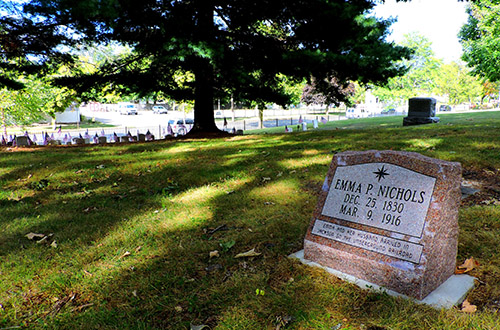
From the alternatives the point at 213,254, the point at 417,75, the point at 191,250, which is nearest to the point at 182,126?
the point at 191,250

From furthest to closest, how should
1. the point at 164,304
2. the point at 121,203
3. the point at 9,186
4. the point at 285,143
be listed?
the point at 285,143 < the point at 9,186 < the point at 121,203 < the point at 164,304

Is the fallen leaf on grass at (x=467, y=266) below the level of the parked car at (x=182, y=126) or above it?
above

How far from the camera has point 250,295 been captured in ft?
9.34

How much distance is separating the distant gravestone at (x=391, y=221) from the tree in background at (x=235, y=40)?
7.36 metres

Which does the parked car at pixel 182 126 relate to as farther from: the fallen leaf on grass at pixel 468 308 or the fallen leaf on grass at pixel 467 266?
the fallen leaf on grass at pixel 468 308

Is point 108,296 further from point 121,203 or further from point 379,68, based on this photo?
point 379,68

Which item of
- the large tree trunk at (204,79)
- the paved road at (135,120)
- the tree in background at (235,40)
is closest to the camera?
the tree in background at (235,40)

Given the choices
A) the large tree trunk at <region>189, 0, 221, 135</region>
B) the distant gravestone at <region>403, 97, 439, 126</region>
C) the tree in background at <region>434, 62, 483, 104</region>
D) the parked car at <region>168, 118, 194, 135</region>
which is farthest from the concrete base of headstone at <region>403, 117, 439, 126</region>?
the tree in background at <region>434, 62, 483, 104</region>

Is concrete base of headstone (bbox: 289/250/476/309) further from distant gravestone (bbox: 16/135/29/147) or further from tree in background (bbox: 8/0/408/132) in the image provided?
distant gravestone (bbox: 16/135/29/147)

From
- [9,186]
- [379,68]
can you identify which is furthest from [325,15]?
[9,186]

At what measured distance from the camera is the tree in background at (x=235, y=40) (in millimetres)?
9773

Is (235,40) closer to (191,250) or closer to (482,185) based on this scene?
(482,185)

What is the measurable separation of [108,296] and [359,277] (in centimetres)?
217

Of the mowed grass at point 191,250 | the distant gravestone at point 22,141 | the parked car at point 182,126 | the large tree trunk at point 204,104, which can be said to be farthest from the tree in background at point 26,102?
the mowed grass at point 191,250
